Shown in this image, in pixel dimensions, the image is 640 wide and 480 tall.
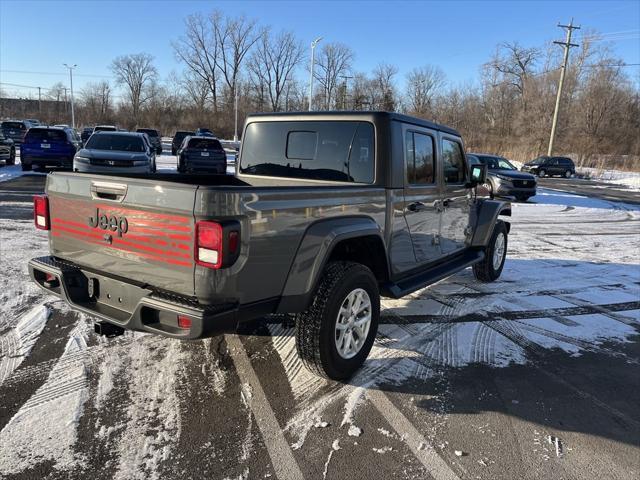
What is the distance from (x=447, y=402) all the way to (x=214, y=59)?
303 feet

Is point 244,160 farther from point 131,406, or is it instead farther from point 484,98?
point 484,98

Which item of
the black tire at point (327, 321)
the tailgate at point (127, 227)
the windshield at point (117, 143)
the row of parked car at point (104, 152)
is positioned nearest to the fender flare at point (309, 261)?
the black tire at point (327, 321)

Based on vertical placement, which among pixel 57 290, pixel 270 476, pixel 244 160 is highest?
pixel 244 160

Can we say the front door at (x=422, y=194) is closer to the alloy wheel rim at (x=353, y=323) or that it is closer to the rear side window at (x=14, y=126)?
the alloy wheel rim at (x=353, y=323)

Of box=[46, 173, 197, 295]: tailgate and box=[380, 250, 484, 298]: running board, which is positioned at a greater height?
box=[46, 173, 197, 295]: tailgate

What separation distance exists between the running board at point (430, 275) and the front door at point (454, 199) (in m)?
0.14

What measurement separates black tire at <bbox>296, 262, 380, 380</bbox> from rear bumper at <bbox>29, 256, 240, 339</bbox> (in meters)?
0.60

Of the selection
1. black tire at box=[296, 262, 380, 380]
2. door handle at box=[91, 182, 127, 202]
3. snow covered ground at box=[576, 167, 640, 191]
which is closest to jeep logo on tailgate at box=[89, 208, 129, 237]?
door handle at box=[91, 182, 127, 202]

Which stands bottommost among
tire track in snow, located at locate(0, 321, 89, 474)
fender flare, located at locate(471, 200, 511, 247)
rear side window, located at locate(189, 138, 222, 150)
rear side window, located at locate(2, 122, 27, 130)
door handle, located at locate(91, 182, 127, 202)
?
tire track in snow, located at locate(0, 321, 89, 474)

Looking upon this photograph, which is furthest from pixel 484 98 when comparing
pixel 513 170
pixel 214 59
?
pixel 513 170

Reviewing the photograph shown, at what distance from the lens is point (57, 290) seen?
135 inches

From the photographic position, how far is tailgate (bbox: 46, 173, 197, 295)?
2.73 metres

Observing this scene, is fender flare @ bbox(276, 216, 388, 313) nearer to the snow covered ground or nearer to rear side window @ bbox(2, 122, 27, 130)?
the snow covered ground

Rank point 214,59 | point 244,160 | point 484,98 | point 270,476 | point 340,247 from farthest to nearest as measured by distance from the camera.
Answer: point 214,59 → point 484,98 → point 244,160 → point 340,247 → point 270,476
